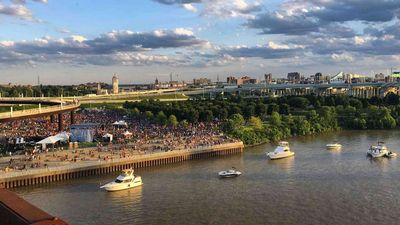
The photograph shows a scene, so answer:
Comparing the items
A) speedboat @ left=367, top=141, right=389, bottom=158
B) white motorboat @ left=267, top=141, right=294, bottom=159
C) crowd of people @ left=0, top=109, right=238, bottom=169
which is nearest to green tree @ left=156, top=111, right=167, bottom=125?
crowd of people @ left=0, top=109, right=238, bottom=169

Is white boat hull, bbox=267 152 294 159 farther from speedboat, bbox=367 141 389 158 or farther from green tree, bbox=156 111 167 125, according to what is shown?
green tree, bbox=156 111 167 125

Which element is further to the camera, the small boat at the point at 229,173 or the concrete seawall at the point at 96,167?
the small boat at the point at 229,173

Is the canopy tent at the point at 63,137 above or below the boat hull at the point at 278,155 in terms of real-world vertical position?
above

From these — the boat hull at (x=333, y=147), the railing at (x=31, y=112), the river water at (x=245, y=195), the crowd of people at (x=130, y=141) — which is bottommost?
the river water at (x=245, y=195)

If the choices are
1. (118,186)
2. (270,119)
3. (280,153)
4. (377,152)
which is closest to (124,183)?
(118,186)

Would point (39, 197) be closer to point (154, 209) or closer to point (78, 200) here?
point (78, 200)

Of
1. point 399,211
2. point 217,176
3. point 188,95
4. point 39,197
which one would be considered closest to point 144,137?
point 217,176

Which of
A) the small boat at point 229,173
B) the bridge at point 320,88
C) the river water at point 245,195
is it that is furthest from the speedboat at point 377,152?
the bridge at point 320,88

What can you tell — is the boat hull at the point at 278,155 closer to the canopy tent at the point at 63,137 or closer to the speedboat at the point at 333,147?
the speedboat at the point at 333,147
